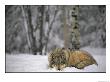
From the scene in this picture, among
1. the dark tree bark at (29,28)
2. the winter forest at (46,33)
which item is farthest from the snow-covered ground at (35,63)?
the dark tree bark at (29,28)

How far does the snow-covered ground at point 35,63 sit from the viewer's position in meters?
3.79

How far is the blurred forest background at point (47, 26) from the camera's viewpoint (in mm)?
3814

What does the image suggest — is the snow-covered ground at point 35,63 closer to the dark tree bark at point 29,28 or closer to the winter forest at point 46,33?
the winter forest at point 46,33

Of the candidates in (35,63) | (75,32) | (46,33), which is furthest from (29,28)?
(75,32)

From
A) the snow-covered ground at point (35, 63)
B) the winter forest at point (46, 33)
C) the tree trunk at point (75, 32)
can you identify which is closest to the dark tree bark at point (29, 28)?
the winter forest at point (46, 33)

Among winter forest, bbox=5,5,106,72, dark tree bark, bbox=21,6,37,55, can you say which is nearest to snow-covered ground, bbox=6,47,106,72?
winter forest, bbox=5,5,106,72

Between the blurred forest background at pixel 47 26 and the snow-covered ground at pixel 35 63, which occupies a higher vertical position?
the blurred forest background at pixel 47 26

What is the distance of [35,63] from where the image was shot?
12.4 feet

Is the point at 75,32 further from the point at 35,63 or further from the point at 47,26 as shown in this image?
the point at 35,63

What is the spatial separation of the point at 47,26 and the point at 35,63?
43 centimetres

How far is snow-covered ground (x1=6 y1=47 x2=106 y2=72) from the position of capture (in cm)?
379
